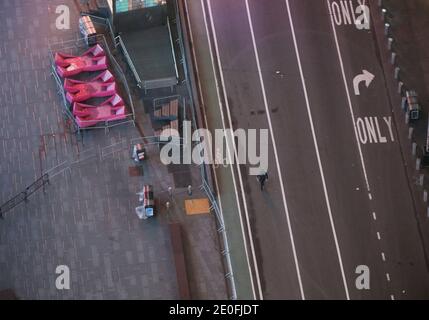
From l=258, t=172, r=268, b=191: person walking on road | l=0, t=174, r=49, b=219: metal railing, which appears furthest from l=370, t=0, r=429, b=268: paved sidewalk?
l=0, t=174, r=49, b=219: metal railing

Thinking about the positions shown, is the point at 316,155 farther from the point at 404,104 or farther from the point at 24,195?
the point at 24,195

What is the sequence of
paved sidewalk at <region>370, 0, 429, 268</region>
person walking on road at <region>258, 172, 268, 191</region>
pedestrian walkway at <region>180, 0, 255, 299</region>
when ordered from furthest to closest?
paved sidewalk at <region>370, 0, 429, 268</region>
person walking on road at <region>258, 172, 268, 191</region>
pedestrian walkway at <region>180, 0, 255, 299</region>

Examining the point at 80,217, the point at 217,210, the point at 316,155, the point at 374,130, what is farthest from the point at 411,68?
the point at 80,217

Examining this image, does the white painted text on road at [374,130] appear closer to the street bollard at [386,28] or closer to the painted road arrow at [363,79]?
the painted road arrow at [363,79]

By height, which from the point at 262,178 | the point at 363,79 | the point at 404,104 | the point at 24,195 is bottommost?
the point at 262,178

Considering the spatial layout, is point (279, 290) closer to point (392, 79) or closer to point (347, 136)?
point (347, 136)

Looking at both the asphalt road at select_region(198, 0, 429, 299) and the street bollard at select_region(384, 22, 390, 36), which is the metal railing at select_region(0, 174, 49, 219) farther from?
the street bollard at select_region(384, 22, 390, 36)

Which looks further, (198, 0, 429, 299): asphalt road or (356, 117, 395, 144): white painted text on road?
(356, 117, 395, 144): white painted text on road

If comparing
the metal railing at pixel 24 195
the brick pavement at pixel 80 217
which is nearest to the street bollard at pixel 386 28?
the brick pavement at pixel 80 217
